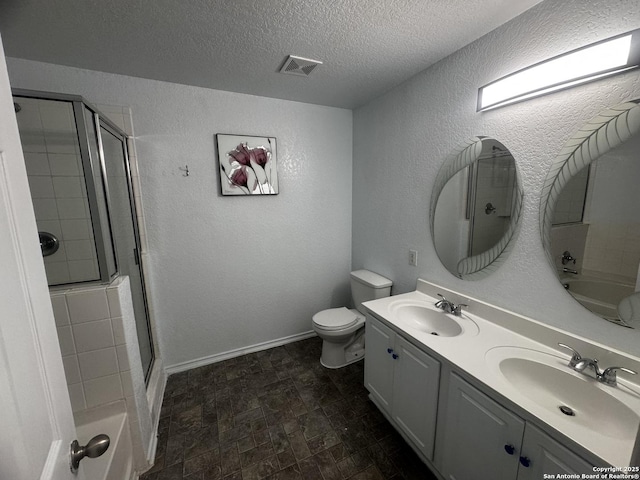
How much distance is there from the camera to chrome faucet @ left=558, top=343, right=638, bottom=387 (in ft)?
3.26

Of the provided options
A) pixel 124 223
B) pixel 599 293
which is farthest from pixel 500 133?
pixel 124 223

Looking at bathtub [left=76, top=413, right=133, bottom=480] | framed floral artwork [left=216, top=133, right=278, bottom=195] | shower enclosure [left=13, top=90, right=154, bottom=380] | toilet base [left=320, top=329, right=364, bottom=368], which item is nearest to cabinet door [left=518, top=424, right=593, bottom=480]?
toilet base [left=320, top=329, right=364, bottom=368]

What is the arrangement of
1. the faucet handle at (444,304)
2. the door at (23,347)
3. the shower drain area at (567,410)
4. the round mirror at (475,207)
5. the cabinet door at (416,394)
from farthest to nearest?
the faucet handle at (444,304), the round mirror at (475,207), the cabinet door at (416,394), the shower drain area at (567,410), the door at (23,347)

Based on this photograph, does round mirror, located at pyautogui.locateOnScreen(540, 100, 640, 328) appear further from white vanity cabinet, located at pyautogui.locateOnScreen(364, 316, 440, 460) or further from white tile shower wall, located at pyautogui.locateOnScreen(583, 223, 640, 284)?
white vanity cabinet, located at pyautogui.locateOnScreen(364, 316, 440, 460)

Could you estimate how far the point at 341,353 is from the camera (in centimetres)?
227

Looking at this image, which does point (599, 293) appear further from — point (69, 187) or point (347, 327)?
point (69, 187)

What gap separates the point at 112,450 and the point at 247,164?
76.9 inches

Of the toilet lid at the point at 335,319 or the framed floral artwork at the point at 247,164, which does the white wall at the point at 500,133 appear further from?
the framed floral artwork at the point at 247,164

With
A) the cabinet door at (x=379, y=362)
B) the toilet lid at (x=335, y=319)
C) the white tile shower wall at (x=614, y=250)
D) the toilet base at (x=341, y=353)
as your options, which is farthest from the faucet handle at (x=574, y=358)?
the toilet base at (x=341, y=353)

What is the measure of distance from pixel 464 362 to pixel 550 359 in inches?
15.3

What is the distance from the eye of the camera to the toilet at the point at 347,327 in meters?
2.14

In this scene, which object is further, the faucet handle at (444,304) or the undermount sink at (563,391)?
the faucet handle at (444,304)

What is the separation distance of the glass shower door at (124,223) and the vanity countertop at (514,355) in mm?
1579

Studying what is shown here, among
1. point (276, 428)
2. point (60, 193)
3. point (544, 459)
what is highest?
point (60, 193)
